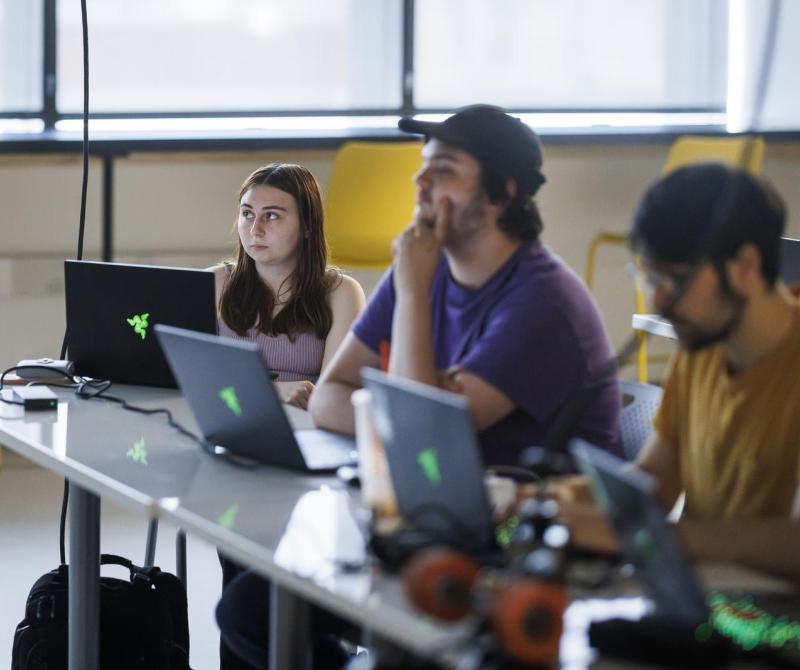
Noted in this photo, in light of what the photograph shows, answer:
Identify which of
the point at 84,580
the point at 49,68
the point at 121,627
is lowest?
the point at 121,627

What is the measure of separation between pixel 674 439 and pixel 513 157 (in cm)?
65

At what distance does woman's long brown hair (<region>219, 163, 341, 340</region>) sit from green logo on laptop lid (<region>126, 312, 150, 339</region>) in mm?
332

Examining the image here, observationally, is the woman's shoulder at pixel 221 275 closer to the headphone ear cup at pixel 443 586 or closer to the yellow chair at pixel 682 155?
the headphone ear cup at pixel 443 586

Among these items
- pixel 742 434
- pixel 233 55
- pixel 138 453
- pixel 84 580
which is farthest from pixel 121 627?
pixel 233 55

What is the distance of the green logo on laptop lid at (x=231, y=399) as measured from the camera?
213cm

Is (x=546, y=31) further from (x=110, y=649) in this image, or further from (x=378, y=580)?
(x=378, y=580)

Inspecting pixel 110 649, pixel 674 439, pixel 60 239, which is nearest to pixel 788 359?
pixel 674 439

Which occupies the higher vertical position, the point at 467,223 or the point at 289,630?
the point at 467,223

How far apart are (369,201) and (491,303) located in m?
2.56

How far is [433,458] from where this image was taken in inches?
62.8

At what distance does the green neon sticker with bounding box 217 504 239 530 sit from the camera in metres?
1.84

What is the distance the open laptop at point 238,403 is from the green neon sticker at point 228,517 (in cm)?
19

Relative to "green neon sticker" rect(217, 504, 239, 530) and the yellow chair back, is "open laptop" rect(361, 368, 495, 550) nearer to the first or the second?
"green neon sticker" rect(217, 504, 239, 530)

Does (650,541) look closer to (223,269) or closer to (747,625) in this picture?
(747,625)
